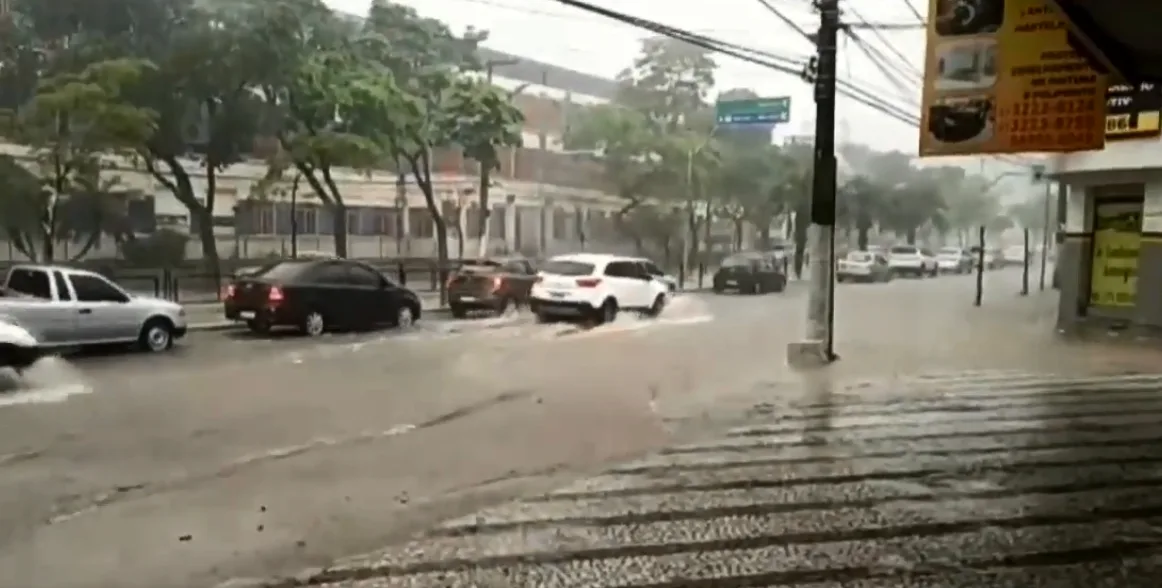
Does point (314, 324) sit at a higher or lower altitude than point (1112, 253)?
lower

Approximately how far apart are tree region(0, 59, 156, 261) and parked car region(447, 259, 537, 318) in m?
3.63

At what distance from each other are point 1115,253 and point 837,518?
11.5 m

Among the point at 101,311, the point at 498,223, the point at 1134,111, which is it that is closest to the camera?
the point at 101,311

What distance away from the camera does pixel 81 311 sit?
25.1 ft

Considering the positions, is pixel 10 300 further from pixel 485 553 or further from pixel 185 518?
pixel 485 553

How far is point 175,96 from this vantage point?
832 centimetres

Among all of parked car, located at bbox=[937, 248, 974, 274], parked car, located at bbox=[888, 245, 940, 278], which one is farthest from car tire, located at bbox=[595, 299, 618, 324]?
parked car, located at bbox=[937, 248, 974, 274]

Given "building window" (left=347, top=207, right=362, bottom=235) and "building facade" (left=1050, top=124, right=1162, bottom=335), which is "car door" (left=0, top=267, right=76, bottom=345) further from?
"building facade" (left=1050, top=124, right=1162, bottom=335)

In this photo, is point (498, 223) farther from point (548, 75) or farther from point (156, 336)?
point (156, 336)

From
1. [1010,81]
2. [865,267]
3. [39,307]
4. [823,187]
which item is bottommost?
[39,307]

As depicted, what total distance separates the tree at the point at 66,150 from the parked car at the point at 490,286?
3628 millimetres

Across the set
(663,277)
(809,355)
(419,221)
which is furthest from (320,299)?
(809,355)

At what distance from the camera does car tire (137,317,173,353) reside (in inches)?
324

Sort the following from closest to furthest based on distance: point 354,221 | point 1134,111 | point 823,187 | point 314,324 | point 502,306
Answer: point 354,221, point 314,324, point 823,187, point 502,306, point 1134,111
